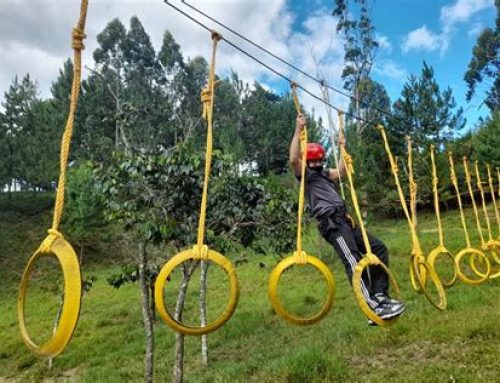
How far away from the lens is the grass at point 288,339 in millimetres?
6191

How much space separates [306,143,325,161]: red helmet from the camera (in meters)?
4.58

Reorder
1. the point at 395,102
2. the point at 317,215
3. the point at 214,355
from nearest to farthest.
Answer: the point at 317,215, the point at 214,355, the point at 395,102

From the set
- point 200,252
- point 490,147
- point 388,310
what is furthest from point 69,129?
point 490,147

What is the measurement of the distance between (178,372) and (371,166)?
17763 millimetres

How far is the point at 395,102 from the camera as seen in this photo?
2439cm

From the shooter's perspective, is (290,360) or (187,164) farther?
(290,360)

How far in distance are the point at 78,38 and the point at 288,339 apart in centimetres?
763

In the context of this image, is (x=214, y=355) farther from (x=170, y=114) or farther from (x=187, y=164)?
(x=170, y=114)

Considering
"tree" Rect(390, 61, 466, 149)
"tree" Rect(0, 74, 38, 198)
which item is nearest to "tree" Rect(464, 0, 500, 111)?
"tree" Rect(390, 61, 466, 149)

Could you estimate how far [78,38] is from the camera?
2.86 meters

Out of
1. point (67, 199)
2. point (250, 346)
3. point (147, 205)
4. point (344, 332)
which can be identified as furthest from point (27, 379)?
point (67, 199)

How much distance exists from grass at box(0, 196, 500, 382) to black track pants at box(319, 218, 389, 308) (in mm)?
2115

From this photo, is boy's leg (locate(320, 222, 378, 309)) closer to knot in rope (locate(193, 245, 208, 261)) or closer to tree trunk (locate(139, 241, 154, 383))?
knot in rope (locate(193, 245, 208, 261))

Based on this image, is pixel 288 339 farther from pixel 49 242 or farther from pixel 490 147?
pixel 490 147
